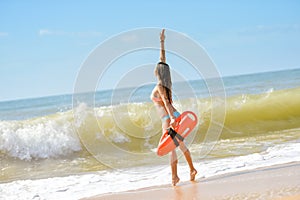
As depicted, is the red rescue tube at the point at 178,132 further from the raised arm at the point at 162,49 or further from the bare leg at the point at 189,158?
the raised arm at the point at 162,49

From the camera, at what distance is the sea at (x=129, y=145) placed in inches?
256

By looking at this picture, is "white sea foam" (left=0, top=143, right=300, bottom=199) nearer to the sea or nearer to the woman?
the sea

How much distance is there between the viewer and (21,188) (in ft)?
21.9

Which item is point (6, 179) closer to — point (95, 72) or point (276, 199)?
point (95, 72)

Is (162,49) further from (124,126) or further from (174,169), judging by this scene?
(124,126)

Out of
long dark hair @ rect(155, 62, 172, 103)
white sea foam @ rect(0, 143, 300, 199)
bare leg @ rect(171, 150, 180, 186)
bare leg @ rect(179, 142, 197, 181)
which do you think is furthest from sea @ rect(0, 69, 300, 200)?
long dark hair @ rect(155, 62, 172, 103)

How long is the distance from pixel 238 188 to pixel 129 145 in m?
A: 6.57

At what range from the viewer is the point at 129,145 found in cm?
1128

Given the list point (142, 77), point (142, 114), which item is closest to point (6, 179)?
point (142, 77)

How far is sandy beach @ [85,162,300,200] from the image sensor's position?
4.59m

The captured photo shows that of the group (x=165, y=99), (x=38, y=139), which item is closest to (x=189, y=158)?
(x=165, y=99)

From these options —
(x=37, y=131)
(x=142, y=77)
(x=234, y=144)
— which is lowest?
(x=234, y=144)

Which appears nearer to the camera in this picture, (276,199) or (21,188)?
(276,199)

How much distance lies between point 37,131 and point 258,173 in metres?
7.77
